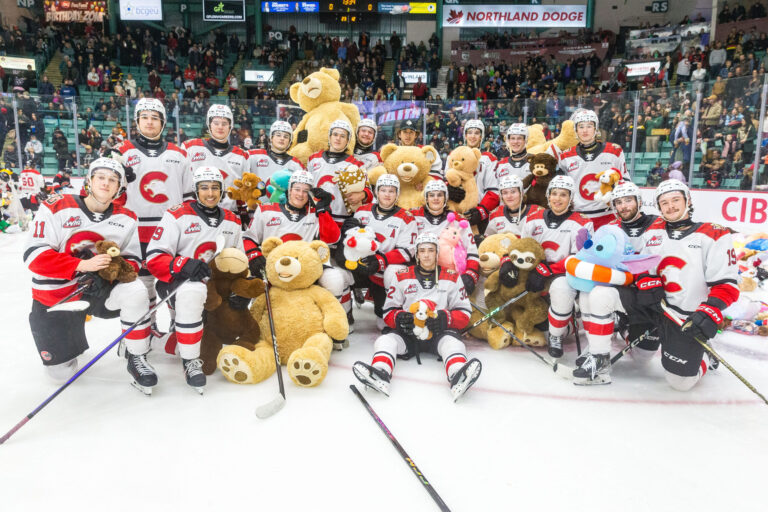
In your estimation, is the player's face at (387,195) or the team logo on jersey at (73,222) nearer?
the team logo on jersey at (73,222)

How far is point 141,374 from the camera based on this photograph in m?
2.76

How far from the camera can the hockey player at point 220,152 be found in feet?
13.0

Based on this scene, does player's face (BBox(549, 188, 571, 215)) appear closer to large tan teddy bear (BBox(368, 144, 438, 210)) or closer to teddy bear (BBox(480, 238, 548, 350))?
teddy bear (BBox(480, 238, 548, 350))

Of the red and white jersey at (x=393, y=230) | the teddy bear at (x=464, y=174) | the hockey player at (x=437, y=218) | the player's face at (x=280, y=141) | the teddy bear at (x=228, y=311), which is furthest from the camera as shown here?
the teddy bear at (x=464, y=174)

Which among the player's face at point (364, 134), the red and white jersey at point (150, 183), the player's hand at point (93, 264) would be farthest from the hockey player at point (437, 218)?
the player's hand at point (93, 264)

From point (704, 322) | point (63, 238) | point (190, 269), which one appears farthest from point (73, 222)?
point (704, 322)

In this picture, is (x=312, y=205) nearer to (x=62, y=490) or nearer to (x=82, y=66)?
(x=62, y=490)

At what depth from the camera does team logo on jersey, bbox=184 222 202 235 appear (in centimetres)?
300

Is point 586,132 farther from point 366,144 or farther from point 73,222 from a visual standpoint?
point 73,222

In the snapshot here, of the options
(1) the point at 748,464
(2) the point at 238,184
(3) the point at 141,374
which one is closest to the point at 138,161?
(2) the point at 238,184

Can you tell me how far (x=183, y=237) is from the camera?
2.99m

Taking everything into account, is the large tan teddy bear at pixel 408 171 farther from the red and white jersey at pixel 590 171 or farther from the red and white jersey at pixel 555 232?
the red and white jersey at pixel 590 171

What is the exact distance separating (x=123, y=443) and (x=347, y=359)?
144cm

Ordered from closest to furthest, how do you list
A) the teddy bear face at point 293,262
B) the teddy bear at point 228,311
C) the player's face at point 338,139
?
the teddy bear at point 228,311, the teddy bear face at point 293,262, the player's face at point 338,139
